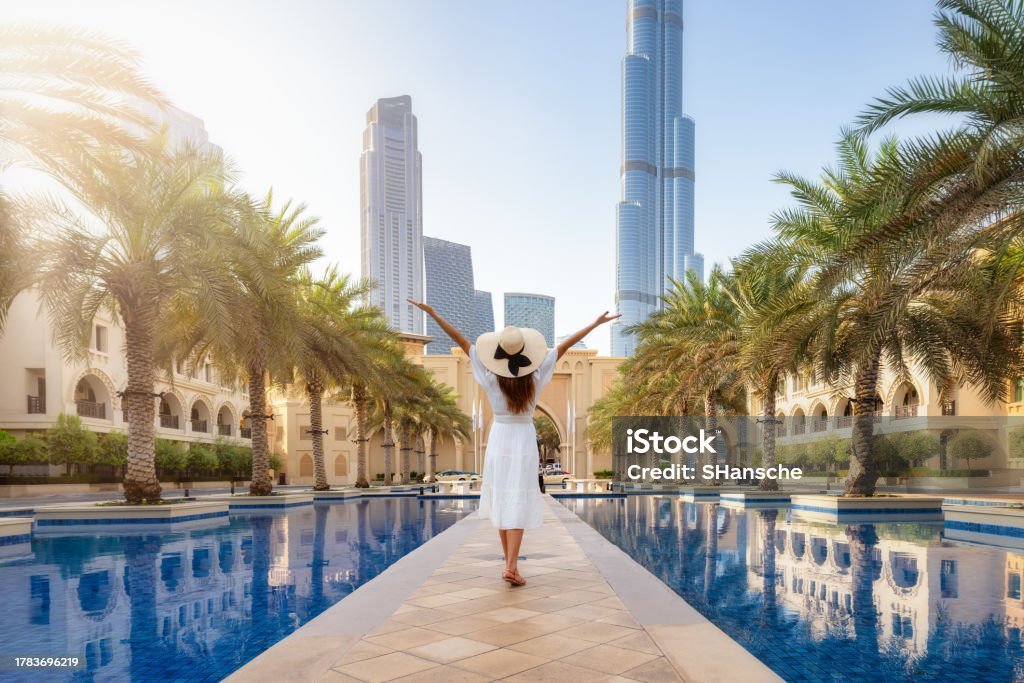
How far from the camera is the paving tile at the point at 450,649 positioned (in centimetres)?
382

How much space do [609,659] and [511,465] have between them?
1.95 metres

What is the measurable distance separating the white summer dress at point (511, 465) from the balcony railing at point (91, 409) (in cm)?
3043

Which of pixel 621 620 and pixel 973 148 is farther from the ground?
pixel 973 148

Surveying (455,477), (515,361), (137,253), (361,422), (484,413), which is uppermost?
(137,253)

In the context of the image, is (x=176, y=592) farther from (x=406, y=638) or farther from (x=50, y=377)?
(x=50, y=377)

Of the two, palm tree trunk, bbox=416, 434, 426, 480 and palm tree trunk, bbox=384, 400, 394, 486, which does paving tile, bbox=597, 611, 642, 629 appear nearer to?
palm tree trunk, bbox=384, 400, 394, 486

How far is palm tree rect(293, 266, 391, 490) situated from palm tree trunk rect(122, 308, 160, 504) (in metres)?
3.31

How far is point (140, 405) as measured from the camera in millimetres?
14508

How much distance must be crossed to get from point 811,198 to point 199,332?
13.6m

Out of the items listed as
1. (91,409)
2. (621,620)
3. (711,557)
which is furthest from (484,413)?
(621,620)

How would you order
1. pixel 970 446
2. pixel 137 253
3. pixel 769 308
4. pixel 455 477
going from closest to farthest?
pixel 137 253, pixel 769 308, pixel 970 446, pixel 455 477

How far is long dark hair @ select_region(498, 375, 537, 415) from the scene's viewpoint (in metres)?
5.51

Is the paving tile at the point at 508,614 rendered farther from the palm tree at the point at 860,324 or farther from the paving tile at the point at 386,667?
the palm tree at the point at 860,324

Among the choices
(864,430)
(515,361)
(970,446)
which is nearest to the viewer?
(515,361)
